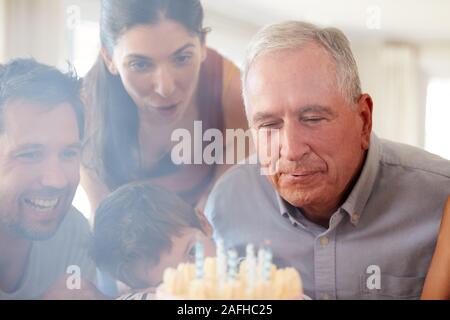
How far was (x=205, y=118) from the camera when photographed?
1.61 meters

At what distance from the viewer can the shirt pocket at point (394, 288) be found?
4.97ft

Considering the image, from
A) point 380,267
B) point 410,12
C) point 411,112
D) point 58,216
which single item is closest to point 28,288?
point 58,216

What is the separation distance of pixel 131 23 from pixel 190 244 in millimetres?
591

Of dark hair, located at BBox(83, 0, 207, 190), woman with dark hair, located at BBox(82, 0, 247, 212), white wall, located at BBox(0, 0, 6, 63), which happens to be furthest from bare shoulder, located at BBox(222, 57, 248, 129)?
white wall, located at BBox(0, 0, 6, 63)

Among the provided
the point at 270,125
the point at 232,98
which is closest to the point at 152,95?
the point at 232,98

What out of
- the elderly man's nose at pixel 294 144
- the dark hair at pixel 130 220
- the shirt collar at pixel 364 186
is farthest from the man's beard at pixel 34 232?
the shirt collar at pixel 364 186

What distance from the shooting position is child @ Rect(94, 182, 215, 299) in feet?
5.23

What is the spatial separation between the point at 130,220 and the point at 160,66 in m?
0.41

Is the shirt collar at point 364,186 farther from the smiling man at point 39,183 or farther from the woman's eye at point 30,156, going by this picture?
the woman's eye at point 30,156

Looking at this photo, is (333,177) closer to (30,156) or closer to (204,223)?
(204,223)

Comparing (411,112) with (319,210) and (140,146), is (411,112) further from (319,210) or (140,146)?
(140,146)

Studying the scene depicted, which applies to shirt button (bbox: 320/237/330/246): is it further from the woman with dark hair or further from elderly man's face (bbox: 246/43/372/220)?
the woman with dark hair

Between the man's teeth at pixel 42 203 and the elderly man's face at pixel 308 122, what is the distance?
577mm

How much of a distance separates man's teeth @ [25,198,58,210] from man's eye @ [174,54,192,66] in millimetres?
487
